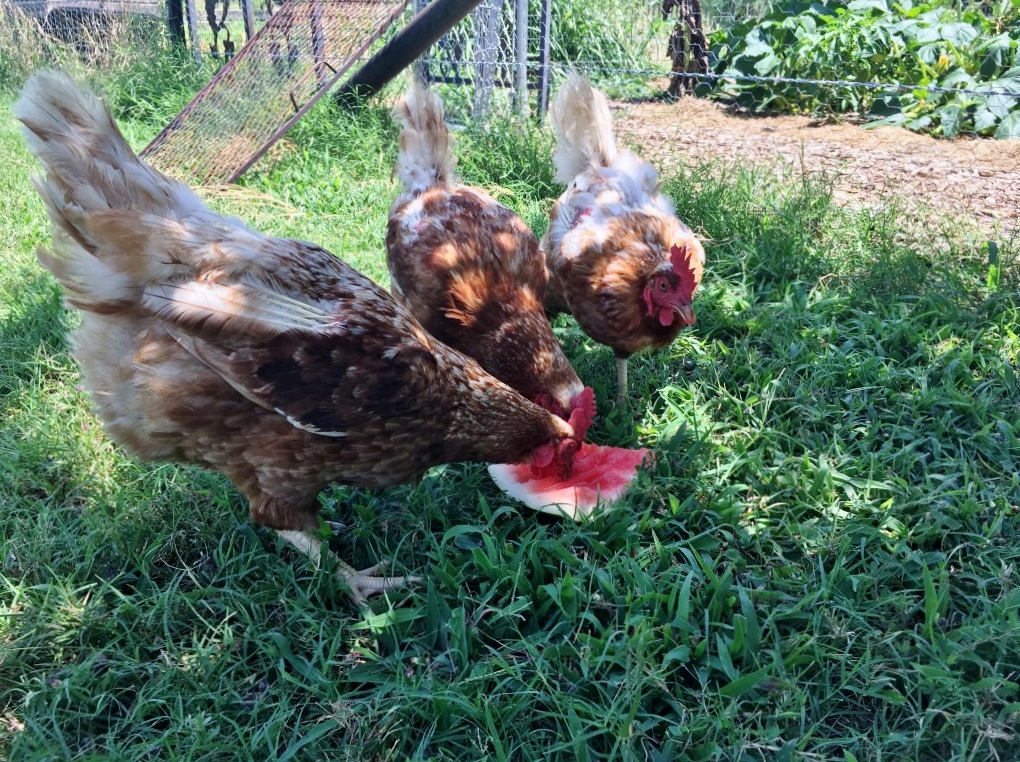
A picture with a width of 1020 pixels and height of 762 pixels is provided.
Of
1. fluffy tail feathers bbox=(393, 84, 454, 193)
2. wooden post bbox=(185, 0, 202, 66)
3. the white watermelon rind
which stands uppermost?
wooden post bbox=(185, 0, 202, 66)

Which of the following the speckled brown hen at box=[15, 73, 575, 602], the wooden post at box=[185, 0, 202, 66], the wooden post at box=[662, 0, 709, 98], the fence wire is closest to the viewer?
the speckled brown hen at box=[15, 73, 575, 602]

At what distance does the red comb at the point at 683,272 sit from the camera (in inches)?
117

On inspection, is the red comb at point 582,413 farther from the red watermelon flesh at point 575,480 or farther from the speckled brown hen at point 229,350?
the speckled brown hen at point 229,350

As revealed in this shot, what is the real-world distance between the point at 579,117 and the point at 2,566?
3.43 m

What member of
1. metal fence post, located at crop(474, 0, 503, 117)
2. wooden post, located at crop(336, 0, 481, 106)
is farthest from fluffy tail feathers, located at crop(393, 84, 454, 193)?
metal fence post, located at crop(474, 0, 503, 117)

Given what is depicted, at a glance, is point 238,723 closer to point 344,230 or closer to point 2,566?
point 2,566

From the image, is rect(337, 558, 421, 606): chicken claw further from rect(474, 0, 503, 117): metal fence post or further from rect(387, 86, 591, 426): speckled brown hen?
rect(474, 0, 503, 117): metal fence post

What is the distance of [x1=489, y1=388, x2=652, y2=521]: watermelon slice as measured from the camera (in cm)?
251

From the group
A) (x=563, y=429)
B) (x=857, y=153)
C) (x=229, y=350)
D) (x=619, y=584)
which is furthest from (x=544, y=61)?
(x=619, y=584)

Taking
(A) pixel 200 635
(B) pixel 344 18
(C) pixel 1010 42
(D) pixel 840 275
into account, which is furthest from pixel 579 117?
(C) pixel 1010 42

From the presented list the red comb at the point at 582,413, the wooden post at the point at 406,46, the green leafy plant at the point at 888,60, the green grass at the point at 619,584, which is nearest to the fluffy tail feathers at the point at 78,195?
the green grass at the point at 619,584

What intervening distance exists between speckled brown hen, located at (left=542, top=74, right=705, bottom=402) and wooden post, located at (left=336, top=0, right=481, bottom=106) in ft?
4.21

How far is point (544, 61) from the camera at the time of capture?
605 centimetres

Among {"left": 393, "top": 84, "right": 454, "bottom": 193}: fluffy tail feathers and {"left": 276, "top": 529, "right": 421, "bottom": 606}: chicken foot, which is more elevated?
{"left": 393, "top": 84, "right": 454, "bottom": 193}: fluffy tail feathers
